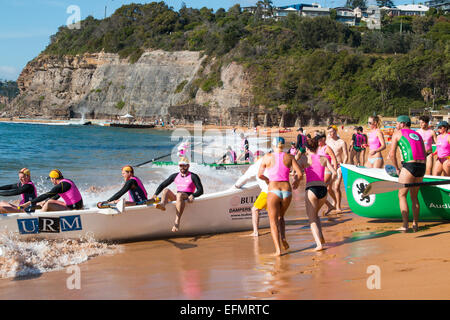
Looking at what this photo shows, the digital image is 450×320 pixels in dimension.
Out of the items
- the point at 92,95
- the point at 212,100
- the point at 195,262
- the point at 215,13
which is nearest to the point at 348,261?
the point at 195,262

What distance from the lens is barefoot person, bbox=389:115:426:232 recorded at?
6785 mm

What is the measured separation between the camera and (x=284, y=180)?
5977 millimetres

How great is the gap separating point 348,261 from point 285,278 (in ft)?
3.09

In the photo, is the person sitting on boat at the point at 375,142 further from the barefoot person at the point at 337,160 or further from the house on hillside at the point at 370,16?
the house on hillside at the point at 370,16

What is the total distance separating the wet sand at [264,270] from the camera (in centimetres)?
461

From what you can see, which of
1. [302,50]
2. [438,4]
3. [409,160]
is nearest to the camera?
[409,160]

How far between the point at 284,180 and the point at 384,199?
8.66ft

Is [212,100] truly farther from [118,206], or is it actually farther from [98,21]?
[118,206]

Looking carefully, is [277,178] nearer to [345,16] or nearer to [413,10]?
[345,16]

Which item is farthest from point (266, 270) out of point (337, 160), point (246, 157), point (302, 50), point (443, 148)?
point (302, 50)

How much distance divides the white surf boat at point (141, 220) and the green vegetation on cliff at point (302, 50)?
166ft

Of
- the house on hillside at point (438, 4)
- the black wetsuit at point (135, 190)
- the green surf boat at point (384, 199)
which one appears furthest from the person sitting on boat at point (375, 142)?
the house on hillside at point (438, 4)

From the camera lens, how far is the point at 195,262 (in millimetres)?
6168

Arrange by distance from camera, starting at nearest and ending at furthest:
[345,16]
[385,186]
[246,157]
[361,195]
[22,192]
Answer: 1. [385,186]
2. [22,192]
3. [361,195]
4. [246,157]
5. [345,16]
